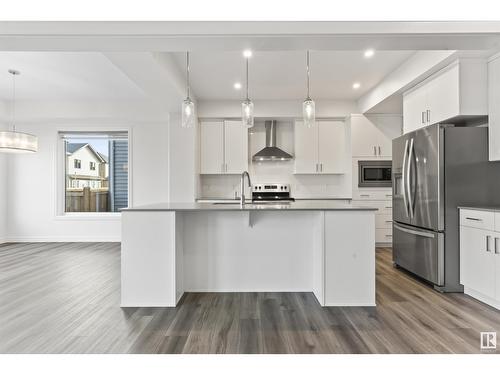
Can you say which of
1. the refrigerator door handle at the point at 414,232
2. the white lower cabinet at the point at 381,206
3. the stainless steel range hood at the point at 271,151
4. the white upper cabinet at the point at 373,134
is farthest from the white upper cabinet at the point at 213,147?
the refrigerator door handle at the point at 414,232

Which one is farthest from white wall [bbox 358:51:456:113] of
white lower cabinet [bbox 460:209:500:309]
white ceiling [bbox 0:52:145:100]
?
white ceiling [bbox 0:52:145:100]

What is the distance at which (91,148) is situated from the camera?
254 inches

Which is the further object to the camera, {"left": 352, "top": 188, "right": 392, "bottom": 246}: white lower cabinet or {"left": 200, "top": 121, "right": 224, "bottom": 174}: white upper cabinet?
{"left": 200, "top": 121, "right": 224, "bottom": 174}: white upper cabinet

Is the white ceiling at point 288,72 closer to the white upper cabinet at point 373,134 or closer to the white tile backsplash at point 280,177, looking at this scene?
the white upper cabinet at point 373,134

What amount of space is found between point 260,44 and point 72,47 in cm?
139

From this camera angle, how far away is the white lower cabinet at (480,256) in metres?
2.72

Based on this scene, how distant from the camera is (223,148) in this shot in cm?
565

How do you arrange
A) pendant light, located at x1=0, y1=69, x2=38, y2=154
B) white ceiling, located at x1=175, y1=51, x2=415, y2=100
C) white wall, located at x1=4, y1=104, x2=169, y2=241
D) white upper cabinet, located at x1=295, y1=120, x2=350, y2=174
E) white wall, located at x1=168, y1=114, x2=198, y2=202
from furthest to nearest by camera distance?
white wall, located at x1=4, y1=104, x2=169, y2=241
white upper cabinet, located at x1=295, y1=120, x2=350, y2=174
white wall, located at x1=168, y1=114, x2=198, y2=202
pendant light, located at x1=0, y1=69, x2=38, y2=154
white ceiling, located at x1=175, y1=51, x2=415, y2=100

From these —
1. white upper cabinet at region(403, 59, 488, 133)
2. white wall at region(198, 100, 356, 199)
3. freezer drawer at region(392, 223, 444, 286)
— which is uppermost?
white upper cabinet at region(403, 59, 488, 133)

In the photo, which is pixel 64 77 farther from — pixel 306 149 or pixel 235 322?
pixel 235 322

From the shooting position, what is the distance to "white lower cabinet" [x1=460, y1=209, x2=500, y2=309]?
2.72 meters

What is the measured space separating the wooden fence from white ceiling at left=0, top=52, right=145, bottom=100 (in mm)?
1907

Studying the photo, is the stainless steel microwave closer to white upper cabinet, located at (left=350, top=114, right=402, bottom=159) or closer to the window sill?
white upper cabinet, located at (left=350, top=114, right=402, bottom=159)
